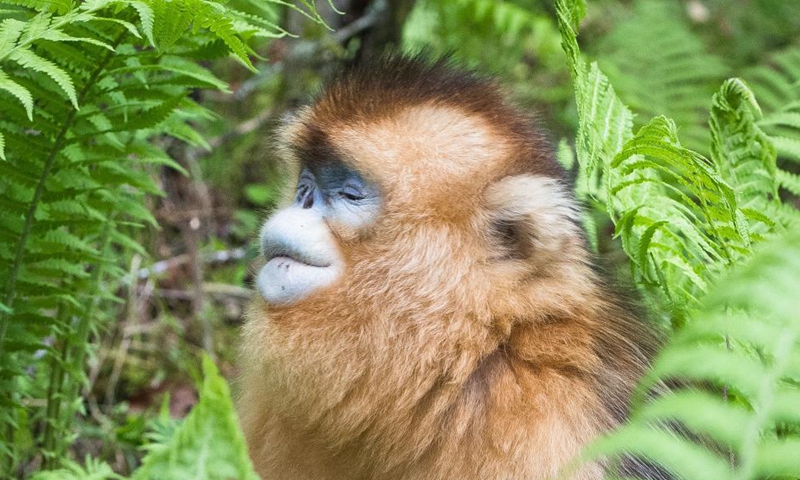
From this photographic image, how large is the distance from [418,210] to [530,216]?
1.58 ft

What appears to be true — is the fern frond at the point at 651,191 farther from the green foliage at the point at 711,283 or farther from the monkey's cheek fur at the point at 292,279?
the monkey's cheek fur at the point at 292,279

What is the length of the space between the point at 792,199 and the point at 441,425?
592 cm

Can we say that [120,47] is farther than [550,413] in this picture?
Yes

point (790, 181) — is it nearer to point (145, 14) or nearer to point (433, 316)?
point (433, 316)

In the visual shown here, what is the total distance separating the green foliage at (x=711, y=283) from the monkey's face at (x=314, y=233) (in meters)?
0.97

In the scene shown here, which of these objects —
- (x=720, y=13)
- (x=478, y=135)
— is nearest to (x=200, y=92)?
(x=478, y=135)

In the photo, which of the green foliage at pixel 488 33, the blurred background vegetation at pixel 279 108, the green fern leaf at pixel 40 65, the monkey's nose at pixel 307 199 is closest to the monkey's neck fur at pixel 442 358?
the monkey's nose at pixel 307 199

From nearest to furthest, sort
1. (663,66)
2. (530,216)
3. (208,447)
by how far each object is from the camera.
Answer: (208,447)
(530,216)
(663,66)

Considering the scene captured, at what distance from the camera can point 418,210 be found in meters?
3.80

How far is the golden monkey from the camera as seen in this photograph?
11.4 ft

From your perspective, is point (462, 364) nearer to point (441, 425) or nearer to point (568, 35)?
point (441, 425)

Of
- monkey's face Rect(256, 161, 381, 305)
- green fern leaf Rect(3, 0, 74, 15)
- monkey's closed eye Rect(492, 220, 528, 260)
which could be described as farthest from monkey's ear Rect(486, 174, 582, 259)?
green fern leaf Rect(3, 0, 74, 15)

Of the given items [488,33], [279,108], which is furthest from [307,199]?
[488,33]

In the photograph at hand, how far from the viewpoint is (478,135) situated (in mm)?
3945
